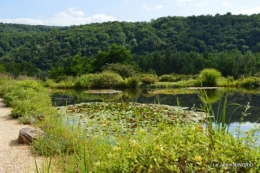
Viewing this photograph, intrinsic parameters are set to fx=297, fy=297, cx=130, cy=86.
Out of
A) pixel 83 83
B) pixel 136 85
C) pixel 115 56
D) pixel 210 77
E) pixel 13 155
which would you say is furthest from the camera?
pixel 115 56

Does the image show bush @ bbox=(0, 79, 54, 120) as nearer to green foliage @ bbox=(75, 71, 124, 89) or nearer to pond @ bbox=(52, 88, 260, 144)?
pond @ bbox=(52, 88, 260, 144)

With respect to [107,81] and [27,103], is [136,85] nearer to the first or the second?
[107,81]

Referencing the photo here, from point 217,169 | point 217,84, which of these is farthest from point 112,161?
point 217,84

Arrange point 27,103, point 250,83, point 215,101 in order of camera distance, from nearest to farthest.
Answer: point 27,103, point 215,101, point 250,83

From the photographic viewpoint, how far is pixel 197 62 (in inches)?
1404

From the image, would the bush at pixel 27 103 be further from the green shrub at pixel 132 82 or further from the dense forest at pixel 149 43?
the dense forest at pixel 149 43

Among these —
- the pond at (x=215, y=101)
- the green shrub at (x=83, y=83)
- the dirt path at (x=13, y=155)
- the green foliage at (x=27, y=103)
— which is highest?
the green foliage at (x=27, y=103)

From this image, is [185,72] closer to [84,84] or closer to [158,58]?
[158,58]

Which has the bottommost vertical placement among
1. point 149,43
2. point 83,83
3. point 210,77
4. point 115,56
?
point 83,83

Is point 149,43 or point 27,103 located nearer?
point 27,103

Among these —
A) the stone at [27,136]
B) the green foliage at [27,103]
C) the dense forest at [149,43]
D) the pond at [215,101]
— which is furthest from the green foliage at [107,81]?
the dense forest at [149,43]

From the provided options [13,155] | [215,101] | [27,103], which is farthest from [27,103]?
[215,101]

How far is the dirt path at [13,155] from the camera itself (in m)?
3.70

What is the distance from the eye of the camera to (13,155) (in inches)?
168
